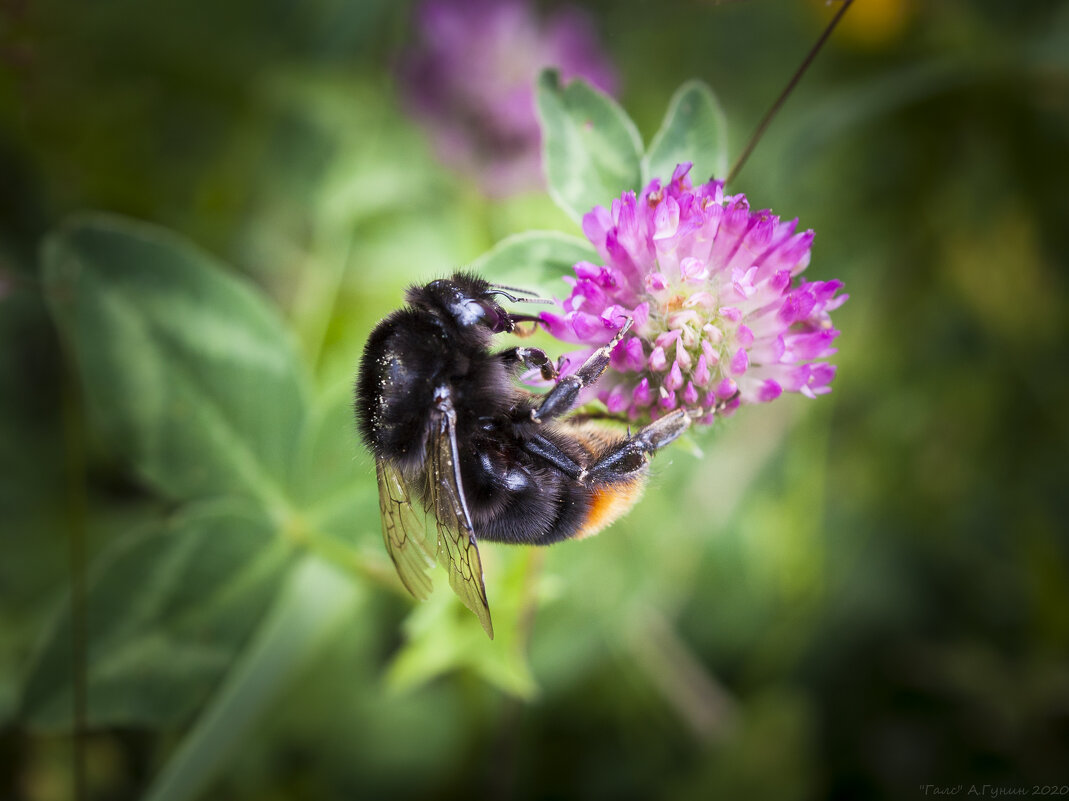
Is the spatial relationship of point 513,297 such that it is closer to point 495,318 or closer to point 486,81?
point 495,318

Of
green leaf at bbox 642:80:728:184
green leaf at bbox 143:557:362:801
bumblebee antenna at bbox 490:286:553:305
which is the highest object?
green leaf at bbox 642:80:728:184

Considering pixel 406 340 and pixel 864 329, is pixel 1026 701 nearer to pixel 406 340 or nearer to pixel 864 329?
pixel 864 329

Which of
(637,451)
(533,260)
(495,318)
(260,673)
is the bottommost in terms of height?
(260,673)

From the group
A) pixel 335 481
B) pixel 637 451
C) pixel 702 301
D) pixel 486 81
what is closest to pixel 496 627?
pixel 335 481

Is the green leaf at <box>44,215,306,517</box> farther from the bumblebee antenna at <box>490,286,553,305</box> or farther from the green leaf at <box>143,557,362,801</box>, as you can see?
the bumblebee antenna at <box>490,286,553,305</box>

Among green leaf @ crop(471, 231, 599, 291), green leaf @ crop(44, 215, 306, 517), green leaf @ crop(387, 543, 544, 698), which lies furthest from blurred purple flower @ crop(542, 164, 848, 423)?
green leaf @ crop(44, 215, 306, 517)
